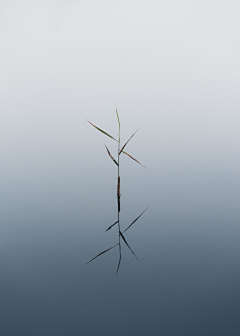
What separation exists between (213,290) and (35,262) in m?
0.87

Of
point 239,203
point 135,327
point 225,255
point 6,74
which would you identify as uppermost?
point 6,74

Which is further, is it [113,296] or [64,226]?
[64,226]

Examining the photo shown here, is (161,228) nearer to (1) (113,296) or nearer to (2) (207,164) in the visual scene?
(1) (113,296)

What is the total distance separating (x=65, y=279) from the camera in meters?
1.44

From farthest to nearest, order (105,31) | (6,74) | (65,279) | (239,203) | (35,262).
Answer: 1. (105,31)
2. (6,74)
3. (239,203)
4. (35,262)
5. (65,279)

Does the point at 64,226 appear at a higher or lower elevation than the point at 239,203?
lower

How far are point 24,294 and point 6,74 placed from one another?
13.4ft

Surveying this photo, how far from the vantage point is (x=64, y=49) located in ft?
16.4

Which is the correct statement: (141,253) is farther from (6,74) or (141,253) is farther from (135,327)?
(6,74)

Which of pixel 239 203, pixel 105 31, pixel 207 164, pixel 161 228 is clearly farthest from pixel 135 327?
pixel 105 31

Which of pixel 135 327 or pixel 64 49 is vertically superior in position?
pixel 64 49

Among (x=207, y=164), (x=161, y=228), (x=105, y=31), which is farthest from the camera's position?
(x=105, y=31)

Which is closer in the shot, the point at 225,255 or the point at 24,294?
the point at 24,294

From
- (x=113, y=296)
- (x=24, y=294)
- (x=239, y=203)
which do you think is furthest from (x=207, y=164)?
(x=24, y=294)
